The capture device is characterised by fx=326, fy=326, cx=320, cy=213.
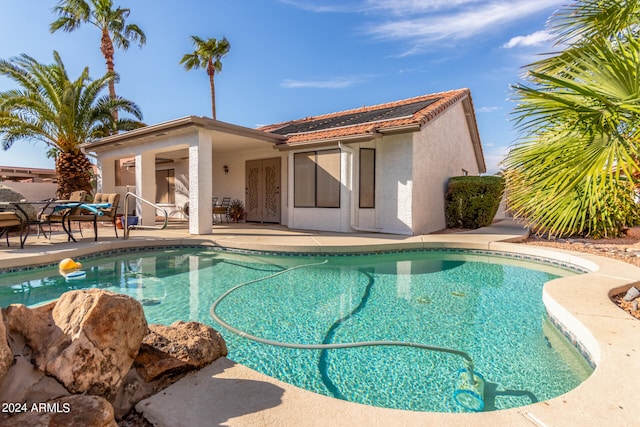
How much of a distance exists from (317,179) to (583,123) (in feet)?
28.8

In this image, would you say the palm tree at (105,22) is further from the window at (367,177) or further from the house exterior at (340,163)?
the window at (367,177)

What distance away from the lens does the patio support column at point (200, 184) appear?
1013cm

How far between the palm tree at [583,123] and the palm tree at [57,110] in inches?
659

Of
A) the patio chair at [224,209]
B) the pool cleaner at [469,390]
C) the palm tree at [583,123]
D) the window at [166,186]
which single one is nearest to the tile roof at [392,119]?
the patio chair at [224,209]

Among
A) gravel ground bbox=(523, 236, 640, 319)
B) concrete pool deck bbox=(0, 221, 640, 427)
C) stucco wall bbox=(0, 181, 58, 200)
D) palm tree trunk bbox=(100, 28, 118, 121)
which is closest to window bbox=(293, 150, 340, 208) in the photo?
gravel ground bbox=(523, 236, 640, 319)

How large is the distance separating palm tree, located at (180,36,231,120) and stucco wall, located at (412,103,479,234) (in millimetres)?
19060

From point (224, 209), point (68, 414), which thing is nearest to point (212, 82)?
point (224, 209)

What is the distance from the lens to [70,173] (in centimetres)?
1482

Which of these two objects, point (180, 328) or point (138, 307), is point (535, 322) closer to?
point (180, 328)

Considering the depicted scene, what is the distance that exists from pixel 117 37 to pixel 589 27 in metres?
25.6

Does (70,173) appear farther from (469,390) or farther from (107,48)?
(469,390)

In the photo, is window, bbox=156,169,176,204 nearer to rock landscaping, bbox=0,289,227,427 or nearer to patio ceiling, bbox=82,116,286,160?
patio ceiling, bbox=82,116,286,160

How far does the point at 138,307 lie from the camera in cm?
203

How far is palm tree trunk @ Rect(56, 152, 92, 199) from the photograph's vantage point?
1472 centimetres
